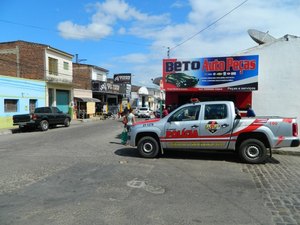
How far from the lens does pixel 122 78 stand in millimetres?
55969

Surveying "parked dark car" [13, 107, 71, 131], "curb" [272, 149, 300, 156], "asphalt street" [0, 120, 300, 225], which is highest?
"parked dark car" [13, 107, 71, 131]

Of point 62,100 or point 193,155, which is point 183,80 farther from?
point 62,100

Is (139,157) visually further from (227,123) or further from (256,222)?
(256,222)

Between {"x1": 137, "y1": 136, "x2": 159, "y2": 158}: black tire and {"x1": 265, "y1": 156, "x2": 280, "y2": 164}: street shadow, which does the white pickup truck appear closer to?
{"x1": 137, "y1": 136, "x2": 159, "y2": 158}: black tire

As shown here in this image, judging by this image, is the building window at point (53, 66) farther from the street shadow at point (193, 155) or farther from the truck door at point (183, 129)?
the truck door at point (183, 129)

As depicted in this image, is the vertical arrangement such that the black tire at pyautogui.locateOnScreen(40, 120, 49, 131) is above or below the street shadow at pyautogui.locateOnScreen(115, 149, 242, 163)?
above

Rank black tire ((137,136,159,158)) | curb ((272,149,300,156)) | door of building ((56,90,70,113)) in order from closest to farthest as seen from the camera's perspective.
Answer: black tire ((137,136,159,158))
curb ((272,149,300,156))
door of building ((56,90,70,113))

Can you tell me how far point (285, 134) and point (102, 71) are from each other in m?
43.3

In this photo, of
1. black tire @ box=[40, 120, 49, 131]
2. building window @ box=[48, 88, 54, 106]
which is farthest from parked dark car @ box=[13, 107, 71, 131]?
building window @ box=[48, 88, 54, 106]

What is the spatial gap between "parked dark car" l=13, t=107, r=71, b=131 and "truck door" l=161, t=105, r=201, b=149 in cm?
1396

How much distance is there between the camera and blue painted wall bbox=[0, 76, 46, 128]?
914 inches

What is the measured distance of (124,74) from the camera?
55875 millimetres

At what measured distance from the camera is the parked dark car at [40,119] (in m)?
20.9

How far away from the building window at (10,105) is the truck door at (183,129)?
1825 centimetres
